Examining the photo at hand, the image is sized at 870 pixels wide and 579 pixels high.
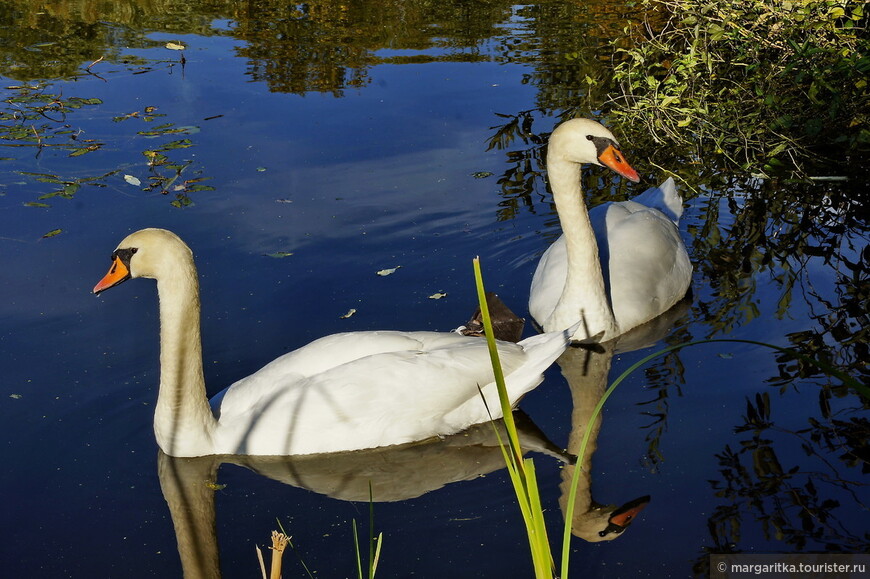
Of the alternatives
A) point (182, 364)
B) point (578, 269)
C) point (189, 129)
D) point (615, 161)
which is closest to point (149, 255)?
point (182, 364)

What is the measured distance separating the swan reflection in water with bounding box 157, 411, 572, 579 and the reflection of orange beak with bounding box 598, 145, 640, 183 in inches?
75.5

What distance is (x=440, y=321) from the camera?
7258 millimetres

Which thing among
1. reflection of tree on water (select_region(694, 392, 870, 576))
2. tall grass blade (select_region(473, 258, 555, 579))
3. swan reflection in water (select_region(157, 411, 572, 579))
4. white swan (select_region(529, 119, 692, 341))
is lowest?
swan reflection in water (select_region(157, 411, 572, 579))

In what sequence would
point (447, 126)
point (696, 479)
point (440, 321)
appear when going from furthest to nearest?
1. point (447, 126)
2. point (440, 321)
3. point (696, 479)

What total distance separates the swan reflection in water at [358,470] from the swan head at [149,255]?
1.10 metres

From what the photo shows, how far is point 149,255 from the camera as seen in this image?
546cm

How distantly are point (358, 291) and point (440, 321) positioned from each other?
840 mm

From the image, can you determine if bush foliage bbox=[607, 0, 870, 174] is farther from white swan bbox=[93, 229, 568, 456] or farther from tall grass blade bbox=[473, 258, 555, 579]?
tall grass blade bbox=[473, 258, 555, 579]

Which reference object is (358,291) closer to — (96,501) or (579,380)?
(579,380)

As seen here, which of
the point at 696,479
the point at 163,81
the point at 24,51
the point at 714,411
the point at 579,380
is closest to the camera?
the point at 696,479

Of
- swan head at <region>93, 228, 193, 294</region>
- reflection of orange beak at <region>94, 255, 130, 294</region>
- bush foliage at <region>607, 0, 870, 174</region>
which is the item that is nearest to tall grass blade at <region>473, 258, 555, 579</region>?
swan head at <region>93, 228, 193, 294</region>

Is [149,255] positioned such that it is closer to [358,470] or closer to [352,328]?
[358,470]

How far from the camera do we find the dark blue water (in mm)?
4988

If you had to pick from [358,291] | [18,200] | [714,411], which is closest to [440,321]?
[358,291]
